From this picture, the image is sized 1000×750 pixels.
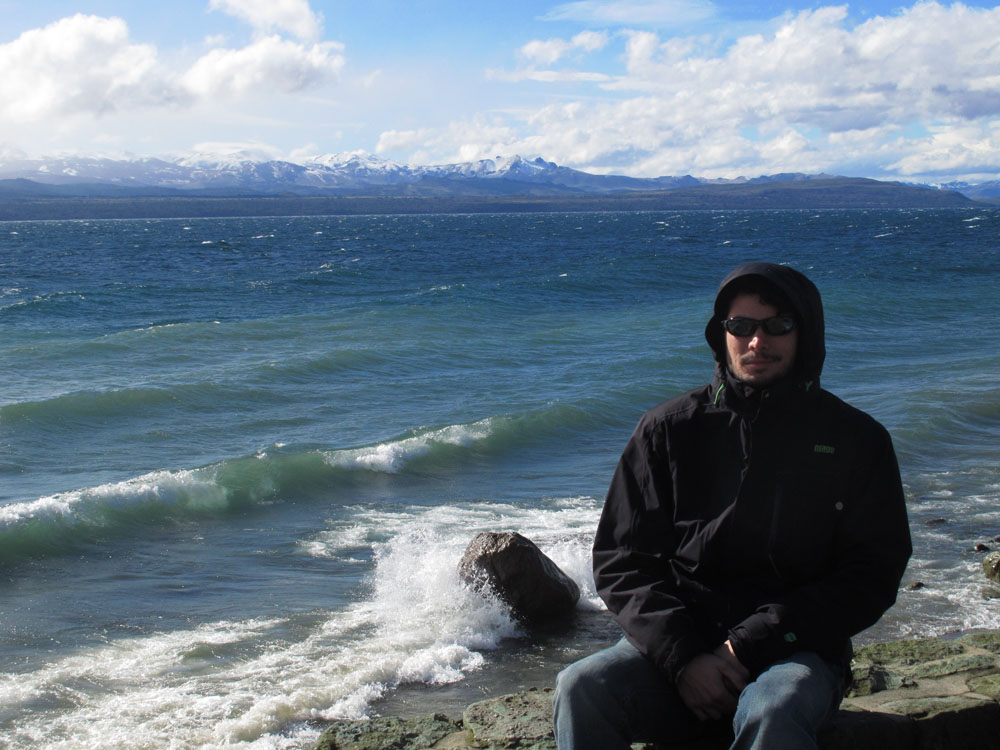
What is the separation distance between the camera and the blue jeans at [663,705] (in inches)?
116

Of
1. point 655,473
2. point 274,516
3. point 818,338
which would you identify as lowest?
point 274,516

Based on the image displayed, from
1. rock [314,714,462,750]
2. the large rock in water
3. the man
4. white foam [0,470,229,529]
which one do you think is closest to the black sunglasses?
the man

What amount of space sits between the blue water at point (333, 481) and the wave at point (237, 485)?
43 millimetres

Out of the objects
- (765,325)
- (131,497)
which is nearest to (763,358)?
(765,325)

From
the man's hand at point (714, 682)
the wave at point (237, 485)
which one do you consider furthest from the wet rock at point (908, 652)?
the wave at point (237, 485)

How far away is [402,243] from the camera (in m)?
74.5

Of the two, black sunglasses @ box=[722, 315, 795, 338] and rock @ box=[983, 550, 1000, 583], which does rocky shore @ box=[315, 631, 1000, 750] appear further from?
rock @ box=[983, 550, 1000, 583]

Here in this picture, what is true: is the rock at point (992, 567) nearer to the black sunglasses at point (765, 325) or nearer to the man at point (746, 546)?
the man at point (746, 546)

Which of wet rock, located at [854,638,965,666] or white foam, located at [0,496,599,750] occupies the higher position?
wet rock, located at [854,638,965,666]

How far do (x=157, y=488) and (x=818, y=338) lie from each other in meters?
9.63

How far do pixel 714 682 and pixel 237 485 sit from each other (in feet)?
A: 32.1

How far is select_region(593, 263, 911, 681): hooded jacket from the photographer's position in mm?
3133

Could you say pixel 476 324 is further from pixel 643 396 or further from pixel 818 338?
pixel 818 338

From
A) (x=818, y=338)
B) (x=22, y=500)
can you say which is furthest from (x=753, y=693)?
(x=22, y=500)
